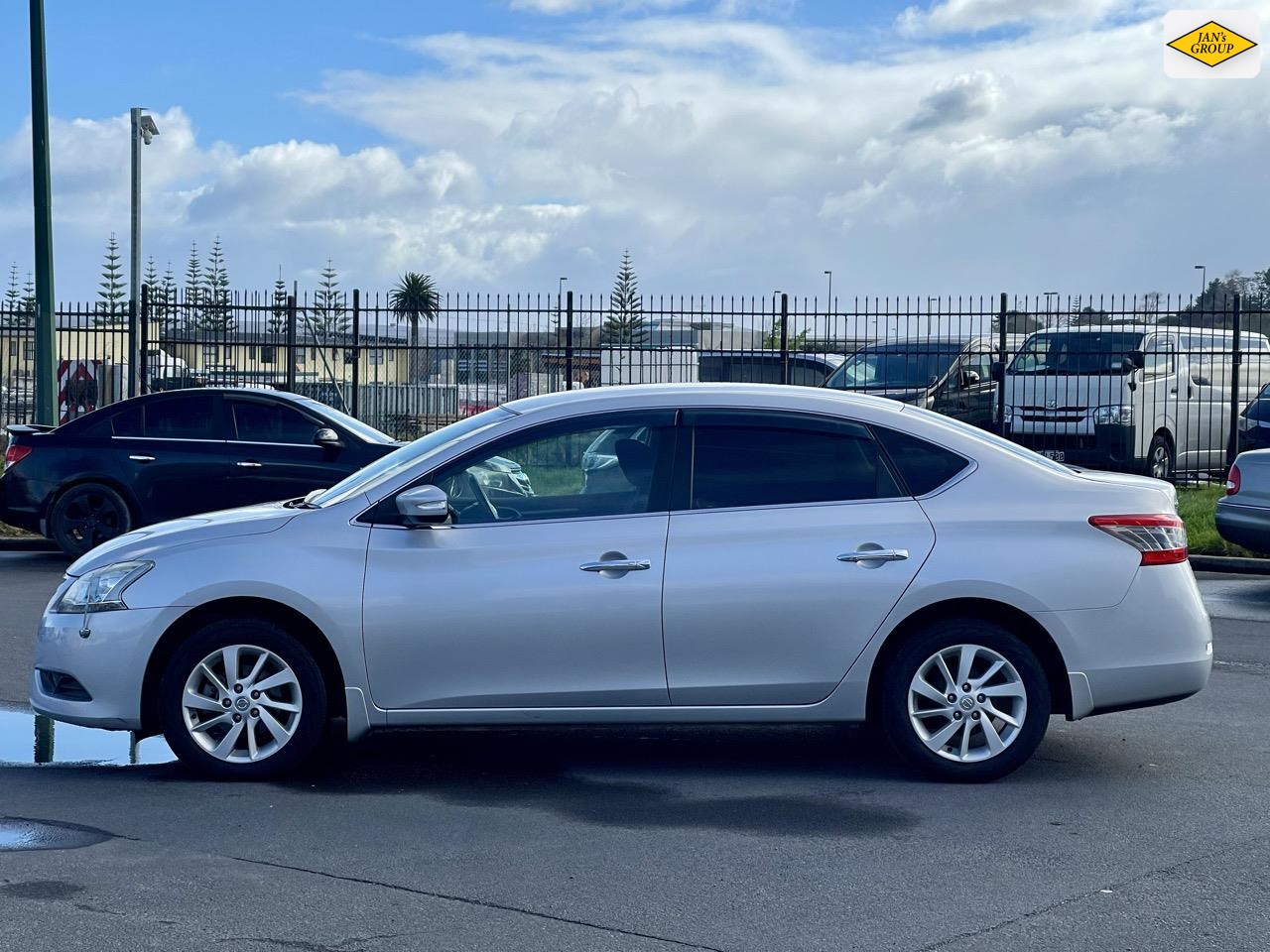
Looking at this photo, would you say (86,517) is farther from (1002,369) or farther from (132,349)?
(1002,369)

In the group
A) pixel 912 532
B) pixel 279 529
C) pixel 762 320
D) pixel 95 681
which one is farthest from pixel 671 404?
pixel 762 320

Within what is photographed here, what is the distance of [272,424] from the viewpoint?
13547mm

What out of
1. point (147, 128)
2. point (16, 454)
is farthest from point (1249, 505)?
point (147, 128)

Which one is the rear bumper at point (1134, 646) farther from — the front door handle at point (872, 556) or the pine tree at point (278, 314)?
the pine tree at point (278, 314)

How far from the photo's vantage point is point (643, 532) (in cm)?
612

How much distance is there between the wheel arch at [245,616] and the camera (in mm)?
6164

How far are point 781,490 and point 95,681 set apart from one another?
284cm

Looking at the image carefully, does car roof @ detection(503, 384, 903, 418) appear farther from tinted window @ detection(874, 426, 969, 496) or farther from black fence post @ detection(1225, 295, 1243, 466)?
black fence post @ detection(1225, 295, 1243, 466)

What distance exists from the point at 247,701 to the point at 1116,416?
1505cm

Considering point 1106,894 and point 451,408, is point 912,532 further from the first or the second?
point 451,408

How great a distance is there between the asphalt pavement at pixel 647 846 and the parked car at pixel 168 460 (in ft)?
19.7

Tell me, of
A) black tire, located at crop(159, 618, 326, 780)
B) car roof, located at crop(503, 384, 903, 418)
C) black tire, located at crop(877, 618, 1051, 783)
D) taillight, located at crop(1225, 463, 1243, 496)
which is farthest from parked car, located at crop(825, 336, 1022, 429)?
black tire, located at crop(159, 618, 326, 780)

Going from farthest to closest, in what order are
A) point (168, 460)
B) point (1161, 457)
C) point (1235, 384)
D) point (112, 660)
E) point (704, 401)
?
1. point (1161, 457)
2. point (1235, 384)
3. point (168, 460)
4. point (704, 401)
5. point (112, 660)

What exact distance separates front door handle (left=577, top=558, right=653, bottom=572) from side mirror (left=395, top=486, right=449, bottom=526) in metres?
0.59
